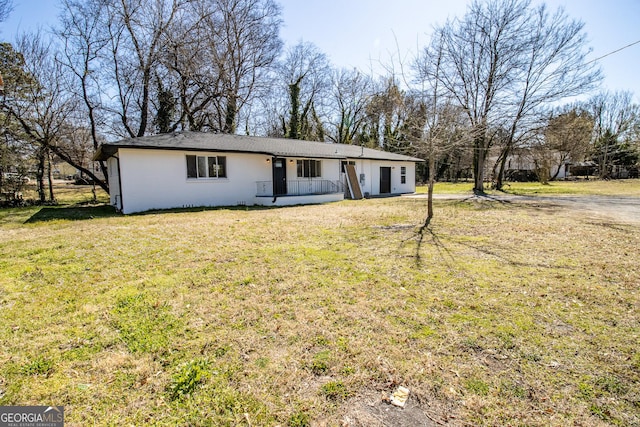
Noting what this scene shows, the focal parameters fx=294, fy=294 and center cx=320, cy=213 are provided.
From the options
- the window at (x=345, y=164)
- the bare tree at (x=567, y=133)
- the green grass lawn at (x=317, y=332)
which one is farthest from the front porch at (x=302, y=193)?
the bare tree at (x=567, y=133)

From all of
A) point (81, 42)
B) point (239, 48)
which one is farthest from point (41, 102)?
Answer: point (239, 48)

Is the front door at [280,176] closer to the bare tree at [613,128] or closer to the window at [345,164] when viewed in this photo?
the window at [345,164]

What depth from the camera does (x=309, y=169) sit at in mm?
16750

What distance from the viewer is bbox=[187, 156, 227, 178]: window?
12984mm

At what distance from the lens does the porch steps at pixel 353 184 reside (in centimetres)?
1786

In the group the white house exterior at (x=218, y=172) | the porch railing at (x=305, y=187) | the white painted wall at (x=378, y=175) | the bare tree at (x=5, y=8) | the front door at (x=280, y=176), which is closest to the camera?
the white house exterior at (x=218, y=172)

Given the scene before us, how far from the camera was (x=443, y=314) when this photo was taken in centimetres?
326

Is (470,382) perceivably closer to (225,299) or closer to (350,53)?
(225,299)

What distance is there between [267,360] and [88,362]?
1.47 metres

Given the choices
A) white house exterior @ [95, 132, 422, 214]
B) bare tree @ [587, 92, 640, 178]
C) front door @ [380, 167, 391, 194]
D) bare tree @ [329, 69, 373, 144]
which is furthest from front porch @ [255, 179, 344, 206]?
bare tree @ [587, 92, 640, 178]

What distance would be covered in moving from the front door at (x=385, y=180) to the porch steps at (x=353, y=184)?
9.52 ft

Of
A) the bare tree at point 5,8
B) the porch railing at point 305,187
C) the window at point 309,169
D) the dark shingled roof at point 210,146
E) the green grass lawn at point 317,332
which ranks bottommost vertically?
the green grass lawn at point 317,332

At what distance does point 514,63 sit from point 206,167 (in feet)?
63.0

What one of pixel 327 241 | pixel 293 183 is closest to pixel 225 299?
pixel 327 241
